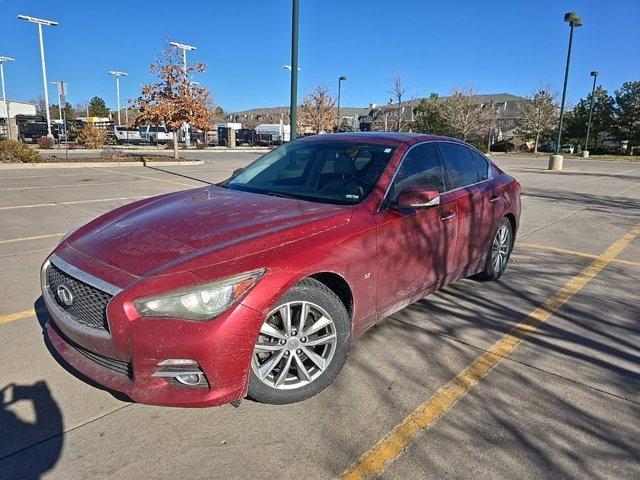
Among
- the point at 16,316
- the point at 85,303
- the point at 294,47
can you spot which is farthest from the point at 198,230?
the point at 294,47

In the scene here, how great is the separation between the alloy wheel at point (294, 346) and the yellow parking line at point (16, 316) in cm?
252

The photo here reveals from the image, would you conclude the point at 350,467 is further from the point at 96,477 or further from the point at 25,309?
the point at 25,309

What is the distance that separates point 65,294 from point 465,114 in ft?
189

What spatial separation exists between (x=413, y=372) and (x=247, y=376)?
1274mm

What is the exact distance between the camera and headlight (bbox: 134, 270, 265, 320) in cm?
234

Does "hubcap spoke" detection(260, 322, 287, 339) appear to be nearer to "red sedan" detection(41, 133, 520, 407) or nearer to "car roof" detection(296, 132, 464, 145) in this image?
"red sedan" detection(41, 133, 520, 407)

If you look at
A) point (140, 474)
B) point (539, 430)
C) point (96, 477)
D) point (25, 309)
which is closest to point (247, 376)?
point (140, 474)

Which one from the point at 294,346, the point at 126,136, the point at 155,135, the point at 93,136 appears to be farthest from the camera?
the point at 155,135

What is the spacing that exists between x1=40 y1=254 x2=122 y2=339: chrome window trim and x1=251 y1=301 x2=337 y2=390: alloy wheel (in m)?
0.81

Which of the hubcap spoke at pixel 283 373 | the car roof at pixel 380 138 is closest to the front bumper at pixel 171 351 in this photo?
the hubcap spoke at pixel 283 373

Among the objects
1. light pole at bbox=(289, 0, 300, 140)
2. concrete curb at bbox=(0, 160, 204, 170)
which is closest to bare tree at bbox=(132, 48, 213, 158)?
concrete curb at bbox=(0, 160, 204, 170)

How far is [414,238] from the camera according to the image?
3.55 m

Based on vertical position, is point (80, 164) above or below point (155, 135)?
below

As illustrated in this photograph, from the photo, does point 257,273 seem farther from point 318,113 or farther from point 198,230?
point 318,113
